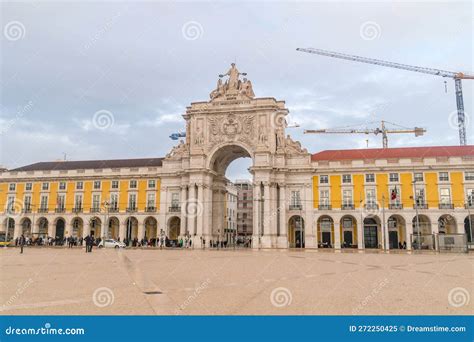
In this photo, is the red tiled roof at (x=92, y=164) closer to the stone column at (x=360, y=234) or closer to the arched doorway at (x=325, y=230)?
the arched doorway at (x=325, y=230)

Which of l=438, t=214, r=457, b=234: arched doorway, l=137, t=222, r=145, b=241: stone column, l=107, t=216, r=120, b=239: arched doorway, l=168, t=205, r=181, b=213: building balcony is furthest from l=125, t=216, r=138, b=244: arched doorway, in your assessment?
l=438, t=214, r=457, b=234: arched doorway

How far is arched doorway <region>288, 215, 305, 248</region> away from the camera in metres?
60.8

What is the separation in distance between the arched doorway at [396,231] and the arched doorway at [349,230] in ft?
14.9

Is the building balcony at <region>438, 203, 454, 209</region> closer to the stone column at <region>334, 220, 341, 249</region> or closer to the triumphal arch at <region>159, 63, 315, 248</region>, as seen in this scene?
the stone column at <region>334, 220, 341, 249</region>

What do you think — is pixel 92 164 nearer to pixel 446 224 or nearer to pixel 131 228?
pixel 131 228

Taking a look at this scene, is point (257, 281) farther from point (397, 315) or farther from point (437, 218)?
point (437, 218)

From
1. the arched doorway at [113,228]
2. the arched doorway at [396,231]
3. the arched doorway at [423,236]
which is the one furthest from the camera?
the arched doorway at [113,228]

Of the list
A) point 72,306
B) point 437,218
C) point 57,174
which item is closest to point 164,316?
point 72,306

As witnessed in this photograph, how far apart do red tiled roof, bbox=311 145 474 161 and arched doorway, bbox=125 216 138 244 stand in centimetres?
2889

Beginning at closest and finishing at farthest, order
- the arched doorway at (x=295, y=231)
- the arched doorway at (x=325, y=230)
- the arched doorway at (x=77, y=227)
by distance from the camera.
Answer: the arched doorway at (x=325, y=230)
the arched doorway at (x=295, y=231)
the arched doorway at (x=77, y=227)

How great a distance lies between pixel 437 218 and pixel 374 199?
8037 mm

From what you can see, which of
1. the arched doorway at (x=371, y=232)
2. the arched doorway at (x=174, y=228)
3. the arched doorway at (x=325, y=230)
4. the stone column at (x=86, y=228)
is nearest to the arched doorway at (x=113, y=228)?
the stone column at (x=86, y=228)

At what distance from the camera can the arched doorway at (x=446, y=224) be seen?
5572cm

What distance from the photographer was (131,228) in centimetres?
6650
